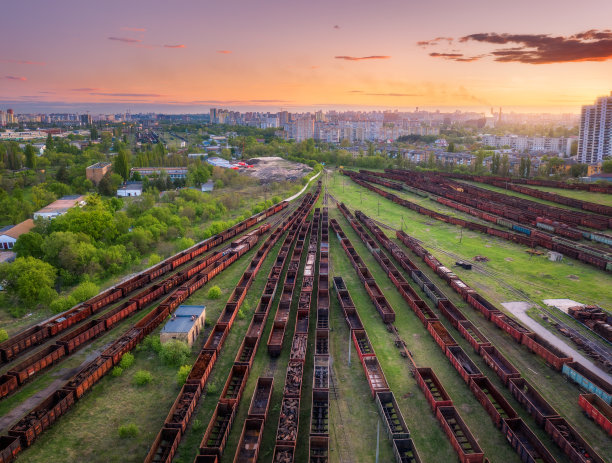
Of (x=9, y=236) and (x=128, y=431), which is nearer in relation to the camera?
(x=128, y=431)

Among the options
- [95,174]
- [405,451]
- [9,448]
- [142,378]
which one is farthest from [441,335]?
[95,174]

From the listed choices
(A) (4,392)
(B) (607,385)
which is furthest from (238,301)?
(B) (607,385)

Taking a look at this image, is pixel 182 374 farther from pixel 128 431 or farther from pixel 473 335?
pixel 473 335

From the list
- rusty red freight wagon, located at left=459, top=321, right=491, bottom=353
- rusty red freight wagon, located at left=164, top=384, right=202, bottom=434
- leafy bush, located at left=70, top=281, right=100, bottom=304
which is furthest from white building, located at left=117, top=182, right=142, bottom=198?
rusty red freight wagon, located at left=459, top=321, right=491, bottom=353

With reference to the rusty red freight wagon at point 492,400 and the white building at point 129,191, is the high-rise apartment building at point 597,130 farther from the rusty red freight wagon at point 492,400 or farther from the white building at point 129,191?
the rusty red freight wagon at point 492,400

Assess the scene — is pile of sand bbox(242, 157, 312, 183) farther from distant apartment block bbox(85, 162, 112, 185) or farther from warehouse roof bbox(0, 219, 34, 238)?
warehouse roof bbox(0, 219, 34, 238)

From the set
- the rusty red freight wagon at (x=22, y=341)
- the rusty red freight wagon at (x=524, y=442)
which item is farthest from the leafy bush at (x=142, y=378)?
the rusty red freight wagon at (x=524, y=442)
